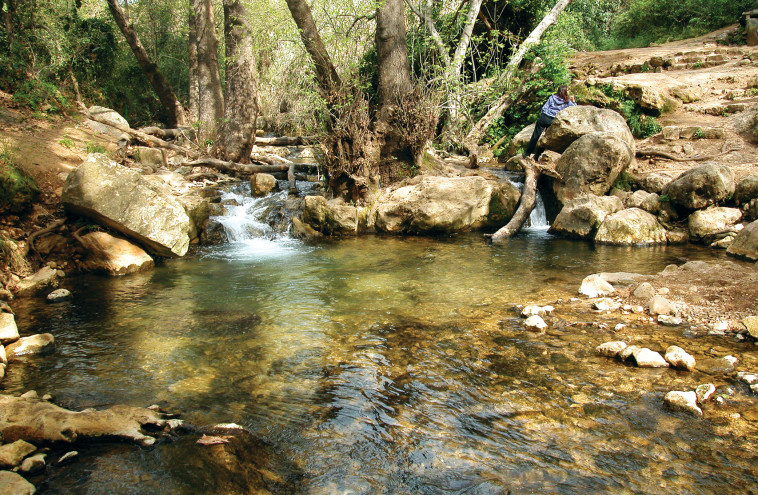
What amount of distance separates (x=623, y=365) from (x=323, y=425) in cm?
254

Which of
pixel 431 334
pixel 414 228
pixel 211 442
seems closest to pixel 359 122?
pixel 414 228

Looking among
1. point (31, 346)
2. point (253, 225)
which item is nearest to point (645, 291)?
point (31, 346)

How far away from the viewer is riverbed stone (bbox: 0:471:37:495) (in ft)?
8.11

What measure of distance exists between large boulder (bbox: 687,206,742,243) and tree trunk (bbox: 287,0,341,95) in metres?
7.67

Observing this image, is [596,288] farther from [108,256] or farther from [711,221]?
[108,256]

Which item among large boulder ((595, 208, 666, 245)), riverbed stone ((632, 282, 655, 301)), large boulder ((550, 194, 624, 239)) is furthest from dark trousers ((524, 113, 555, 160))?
riverbed stone ((632, 282, 655, 301))

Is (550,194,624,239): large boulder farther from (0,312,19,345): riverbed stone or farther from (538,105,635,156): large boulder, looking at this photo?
(0,312,19,345): riverbed stone

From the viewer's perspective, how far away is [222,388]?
12.5ft

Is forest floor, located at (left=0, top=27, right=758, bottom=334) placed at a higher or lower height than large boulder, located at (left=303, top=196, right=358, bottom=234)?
higher

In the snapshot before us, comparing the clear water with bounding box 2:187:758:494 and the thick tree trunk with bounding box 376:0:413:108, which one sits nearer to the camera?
the clear water with bounding box 2:187:758:494

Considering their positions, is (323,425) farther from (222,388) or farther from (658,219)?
(658,219)

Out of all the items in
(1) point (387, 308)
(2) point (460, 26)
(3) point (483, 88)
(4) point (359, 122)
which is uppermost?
(2) point (460, 26)

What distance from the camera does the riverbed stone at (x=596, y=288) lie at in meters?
5.66

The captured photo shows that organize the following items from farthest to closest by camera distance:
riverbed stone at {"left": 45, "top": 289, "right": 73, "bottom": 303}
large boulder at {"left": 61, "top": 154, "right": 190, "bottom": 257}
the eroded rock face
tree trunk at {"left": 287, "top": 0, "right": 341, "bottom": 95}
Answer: tree trunk at {"left": 287, "top": 0, "right": 341, "bottom": 95} → large boulder at {"left": 61, "top": 154, "right": 190, "bottom": 257} → riverbed stone at {"left": 45, "top": 289, "right": 73, "bottom": 303} → the eroded rock face
